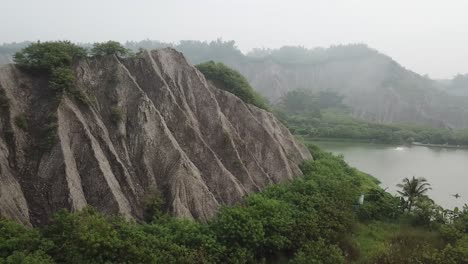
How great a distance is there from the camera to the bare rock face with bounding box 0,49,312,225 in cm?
1430

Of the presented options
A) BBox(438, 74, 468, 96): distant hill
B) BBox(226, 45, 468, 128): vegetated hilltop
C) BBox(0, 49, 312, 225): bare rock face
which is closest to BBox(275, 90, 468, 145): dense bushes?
BBox(226, 45, 468, 128): vegetated hilltop

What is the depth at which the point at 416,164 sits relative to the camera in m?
40.4

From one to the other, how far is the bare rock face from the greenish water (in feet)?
46.4

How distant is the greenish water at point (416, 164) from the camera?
30109 millimetres

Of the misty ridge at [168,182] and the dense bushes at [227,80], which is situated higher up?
the dense bushes at [227,80]

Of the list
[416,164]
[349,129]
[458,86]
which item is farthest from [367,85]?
[416,164]

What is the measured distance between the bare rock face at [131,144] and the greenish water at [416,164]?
46.4 feet

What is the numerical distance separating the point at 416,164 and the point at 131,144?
111 ft

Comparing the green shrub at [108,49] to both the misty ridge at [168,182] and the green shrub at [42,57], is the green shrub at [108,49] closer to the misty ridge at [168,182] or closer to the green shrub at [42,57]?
the misty ridge at [168,182]

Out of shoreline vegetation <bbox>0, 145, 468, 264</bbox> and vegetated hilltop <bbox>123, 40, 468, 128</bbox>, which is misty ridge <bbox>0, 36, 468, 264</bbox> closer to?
shoreline vegetation <bbox>0, 145, 468, 264</bbox>

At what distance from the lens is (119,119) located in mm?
17922

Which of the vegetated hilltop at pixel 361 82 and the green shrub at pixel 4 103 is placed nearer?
the green shrub at pixel 4 103

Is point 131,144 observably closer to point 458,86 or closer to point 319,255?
point 319,255

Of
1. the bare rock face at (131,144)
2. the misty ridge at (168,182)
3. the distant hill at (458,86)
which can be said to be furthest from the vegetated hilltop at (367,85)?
the bare rock face at (131,144)
